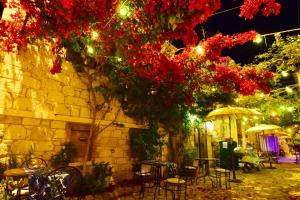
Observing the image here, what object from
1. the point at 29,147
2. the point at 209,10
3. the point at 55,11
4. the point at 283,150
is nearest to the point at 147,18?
the point at 209,10

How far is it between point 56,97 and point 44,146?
1.25 m

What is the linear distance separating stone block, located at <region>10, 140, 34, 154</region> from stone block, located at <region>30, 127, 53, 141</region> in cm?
17

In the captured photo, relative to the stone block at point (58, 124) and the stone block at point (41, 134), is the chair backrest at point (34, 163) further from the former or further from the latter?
the stone block at point (58, 124)

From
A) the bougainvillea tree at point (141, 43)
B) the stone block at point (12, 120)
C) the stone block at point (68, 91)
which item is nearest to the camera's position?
the bougainvillea tree at point (141, 43)

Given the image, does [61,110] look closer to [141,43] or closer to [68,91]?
[68,91]

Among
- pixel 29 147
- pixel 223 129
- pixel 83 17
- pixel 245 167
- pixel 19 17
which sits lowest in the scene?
pixel 245 167

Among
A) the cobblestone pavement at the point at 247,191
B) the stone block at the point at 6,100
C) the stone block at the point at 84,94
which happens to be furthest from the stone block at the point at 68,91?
the cobblestone pavement at the point at 247,191

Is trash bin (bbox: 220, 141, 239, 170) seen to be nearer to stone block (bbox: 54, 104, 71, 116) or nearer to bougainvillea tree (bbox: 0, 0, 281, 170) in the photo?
bougainvillea tree (bbox: 0, 0, 281, 170)

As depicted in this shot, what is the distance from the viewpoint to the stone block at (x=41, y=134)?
539 cm

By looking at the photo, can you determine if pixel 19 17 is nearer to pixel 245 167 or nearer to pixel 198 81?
pixel 198 81

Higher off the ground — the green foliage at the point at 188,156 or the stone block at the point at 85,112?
the stone block at the point at 85,112

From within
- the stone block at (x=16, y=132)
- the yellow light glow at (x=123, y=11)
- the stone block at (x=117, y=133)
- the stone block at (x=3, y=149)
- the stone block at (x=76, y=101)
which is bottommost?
the stone block at (x=3, y=149)

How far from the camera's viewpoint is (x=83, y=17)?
12.3 feet

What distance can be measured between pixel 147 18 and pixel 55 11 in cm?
153
